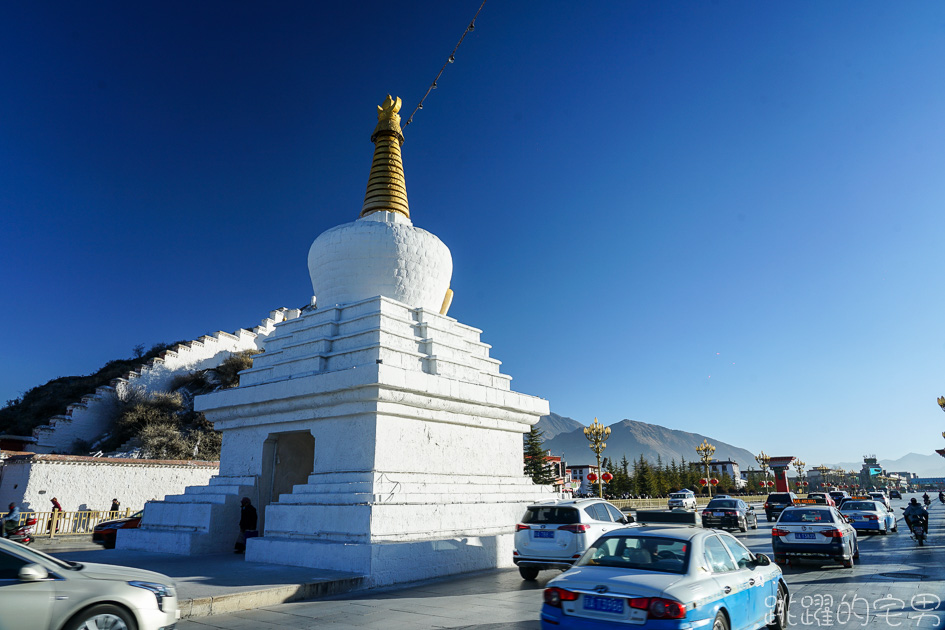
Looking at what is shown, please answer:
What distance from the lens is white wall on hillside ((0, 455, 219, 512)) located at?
2350 centimetres

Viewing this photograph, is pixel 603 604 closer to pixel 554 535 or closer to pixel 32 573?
pixel 32 573

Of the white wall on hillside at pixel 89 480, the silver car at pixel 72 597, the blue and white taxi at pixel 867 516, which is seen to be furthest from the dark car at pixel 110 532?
the blue and white taxi at pixel 867 516

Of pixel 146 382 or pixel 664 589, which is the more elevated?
pixel 146 382

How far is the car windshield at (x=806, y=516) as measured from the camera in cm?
1302

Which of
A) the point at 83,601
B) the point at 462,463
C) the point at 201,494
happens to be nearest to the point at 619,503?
the point at 462,463

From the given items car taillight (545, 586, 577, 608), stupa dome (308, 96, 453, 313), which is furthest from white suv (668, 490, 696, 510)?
car taillight (545, 586, 577, 608)

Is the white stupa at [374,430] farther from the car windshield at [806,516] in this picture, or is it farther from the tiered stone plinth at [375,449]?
the car windshield at [806,516]

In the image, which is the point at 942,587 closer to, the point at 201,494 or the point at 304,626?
the point at 304,626

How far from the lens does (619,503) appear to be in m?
43.7

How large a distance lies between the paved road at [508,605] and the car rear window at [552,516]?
1.10 meters

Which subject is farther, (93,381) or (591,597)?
(93,381)

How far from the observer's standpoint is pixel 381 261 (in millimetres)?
16859

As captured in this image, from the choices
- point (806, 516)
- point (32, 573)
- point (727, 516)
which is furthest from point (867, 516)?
point (32, 573)

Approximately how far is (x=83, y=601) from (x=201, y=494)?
10638 mm
